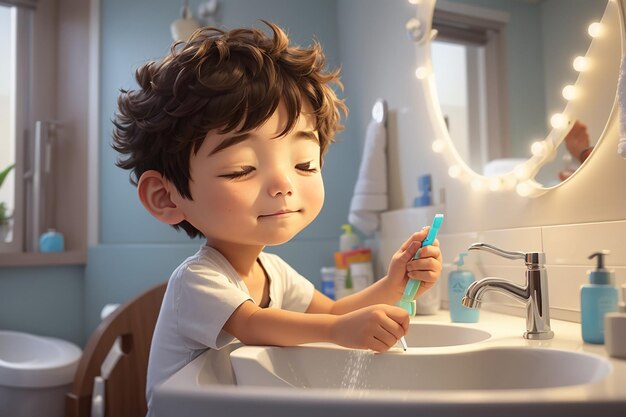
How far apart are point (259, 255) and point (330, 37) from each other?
4.45 feet

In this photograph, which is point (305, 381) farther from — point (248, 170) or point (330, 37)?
point (330, 37)

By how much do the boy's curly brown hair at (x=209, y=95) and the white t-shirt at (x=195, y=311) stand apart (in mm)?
108

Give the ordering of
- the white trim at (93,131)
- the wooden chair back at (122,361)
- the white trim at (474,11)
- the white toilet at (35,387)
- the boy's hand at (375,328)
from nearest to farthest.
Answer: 1. the boy's hand at (375,328)
2. the white trim at (474,11)
3. the wooden chair back at (122,361)
4. the white toilet at (35,387)
5. the white trim at (93,131)

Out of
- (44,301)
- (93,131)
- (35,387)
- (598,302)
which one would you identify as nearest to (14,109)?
(93,131)

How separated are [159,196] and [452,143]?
29.5 inches

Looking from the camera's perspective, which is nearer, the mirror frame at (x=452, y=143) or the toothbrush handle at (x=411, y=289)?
the toothbrush handle at (x=411, y=289)

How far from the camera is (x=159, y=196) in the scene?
80cm

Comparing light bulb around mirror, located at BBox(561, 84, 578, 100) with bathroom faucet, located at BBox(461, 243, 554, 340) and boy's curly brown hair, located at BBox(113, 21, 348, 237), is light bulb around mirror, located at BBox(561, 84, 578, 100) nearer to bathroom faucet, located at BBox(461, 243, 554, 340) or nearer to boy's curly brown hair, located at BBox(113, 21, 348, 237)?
bathroom faucet, located at BBox(461, 243, 554, 340)

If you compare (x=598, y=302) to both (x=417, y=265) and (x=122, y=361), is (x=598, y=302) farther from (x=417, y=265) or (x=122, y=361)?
(x=122, y=361)

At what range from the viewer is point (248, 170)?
0.75 m

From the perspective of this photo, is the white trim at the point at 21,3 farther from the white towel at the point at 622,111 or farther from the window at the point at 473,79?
the white towel at the point at 622,111

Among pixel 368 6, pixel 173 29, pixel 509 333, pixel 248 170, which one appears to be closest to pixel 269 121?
pixel 248 170

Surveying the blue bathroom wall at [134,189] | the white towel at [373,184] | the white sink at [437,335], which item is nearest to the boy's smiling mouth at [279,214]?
the white sink at [437,335]

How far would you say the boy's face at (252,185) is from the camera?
0.74 meters
